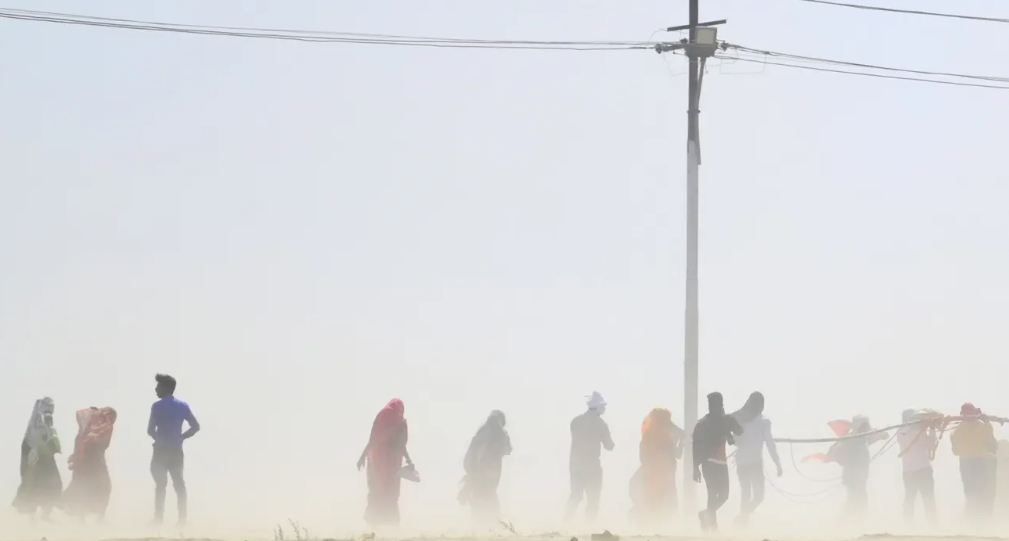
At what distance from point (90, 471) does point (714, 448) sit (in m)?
7.38

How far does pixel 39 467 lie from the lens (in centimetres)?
1970

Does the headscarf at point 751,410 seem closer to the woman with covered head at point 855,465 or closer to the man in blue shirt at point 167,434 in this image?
the woman with covered head at point 855,465

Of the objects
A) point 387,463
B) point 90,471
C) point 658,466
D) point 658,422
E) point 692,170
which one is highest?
point 692,170

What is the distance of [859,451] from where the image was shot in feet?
73.7

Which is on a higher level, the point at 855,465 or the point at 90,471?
the point at 855,465

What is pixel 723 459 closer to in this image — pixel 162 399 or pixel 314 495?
pixel 162 399

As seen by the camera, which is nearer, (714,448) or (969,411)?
(714,448)

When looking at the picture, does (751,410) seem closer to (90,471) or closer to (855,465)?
(855,465)

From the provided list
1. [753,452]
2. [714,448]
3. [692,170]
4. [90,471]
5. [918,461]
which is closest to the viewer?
[714,448]

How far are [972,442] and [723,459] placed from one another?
4374 mm

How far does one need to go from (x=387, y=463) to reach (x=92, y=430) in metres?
3.54

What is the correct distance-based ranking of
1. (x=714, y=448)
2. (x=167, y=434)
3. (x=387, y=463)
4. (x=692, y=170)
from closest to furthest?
(x=167, y=434) < (x=714, y=448) < (x=387, y=463) < (x=692, y=170)

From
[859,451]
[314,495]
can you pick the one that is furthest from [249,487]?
[859,451]

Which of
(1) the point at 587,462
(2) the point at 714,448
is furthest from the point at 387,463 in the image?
(2) the point at 714,448
